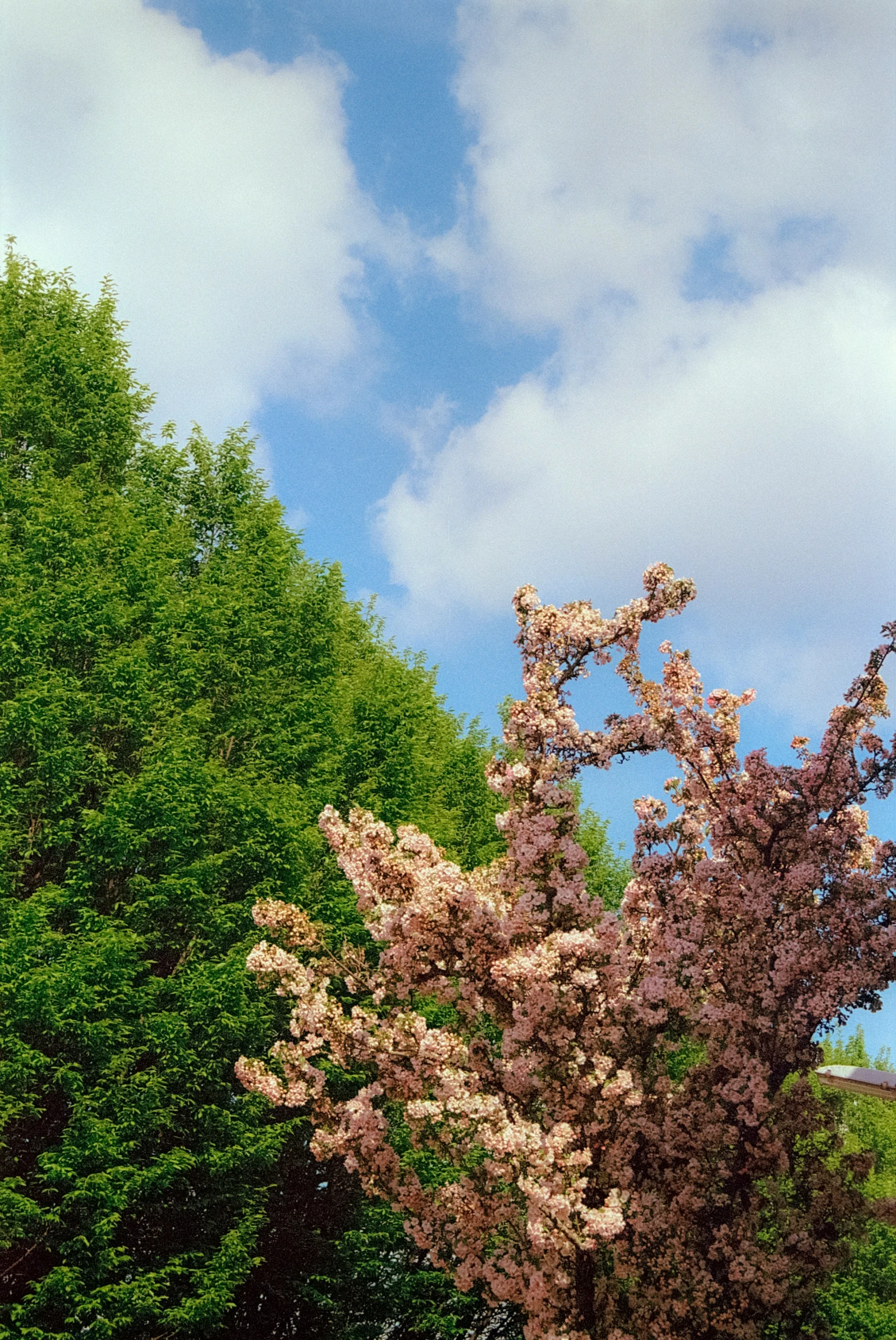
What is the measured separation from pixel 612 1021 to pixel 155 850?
9.37 m

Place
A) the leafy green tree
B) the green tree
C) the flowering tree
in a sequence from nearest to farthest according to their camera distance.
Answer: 1. the flowering tree
2. the leafy green tree
3. the green tree

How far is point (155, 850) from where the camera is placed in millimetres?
18469

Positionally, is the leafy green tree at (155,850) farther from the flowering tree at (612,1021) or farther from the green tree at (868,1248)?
the green tree at (868,1248)

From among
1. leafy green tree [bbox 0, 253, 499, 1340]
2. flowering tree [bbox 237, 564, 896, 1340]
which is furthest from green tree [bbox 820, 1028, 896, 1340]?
leafy green tree [bbox 0, 253, 499, 1340]

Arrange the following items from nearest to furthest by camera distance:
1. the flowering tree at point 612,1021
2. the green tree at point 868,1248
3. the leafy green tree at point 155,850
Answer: the flowering tree at point 612,1021, the leafy green tree at point 155,850, the green tree at point 868,1248

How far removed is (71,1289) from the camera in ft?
49.9

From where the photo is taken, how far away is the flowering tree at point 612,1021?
11.3 meters

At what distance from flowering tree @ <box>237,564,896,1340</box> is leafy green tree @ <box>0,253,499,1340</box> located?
517 centimetres

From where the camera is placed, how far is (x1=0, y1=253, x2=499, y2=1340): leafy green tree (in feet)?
53.0

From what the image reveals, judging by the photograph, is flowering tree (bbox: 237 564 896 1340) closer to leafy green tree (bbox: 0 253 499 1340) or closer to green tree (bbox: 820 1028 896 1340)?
green tree (bbox: 820 1028 896 1340)

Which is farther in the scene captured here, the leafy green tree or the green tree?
the green tree

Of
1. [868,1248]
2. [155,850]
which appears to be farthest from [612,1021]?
[868,1248]

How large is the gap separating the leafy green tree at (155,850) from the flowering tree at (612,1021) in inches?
204

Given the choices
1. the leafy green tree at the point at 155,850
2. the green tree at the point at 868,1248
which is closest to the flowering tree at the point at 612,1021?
the green tree at the point at 868,1248
